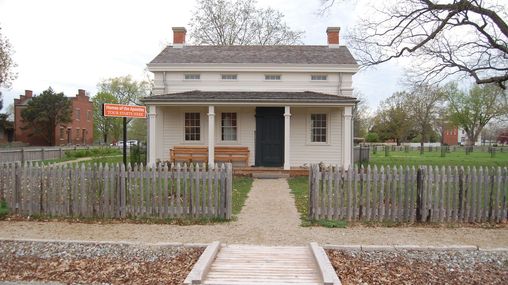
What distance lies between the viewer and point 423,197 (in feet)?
26.4

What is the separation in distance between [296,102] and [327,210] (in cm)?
902

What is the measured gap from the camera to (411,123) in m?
54.7

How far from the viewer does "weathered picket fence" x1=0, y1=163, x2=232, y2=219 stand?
8273mm

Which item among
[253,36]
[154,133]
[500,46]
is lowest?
[154,133]

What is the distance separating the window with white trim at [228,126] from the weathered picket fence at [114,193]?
10155mm

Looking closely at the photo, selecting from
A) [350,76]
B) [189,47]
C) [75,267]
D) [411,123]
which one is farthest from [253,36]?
[75,267]

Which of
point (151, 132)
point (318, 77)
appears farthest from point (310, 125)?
point (151, 132)

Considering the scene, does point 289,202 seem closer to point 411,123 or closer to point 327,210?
point 327,210

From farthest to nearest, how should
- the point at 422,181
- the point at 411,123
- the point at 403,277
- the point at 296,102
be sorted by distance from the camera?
the point at 411,123, the point at 296,102, the point at 422,181, the point at 403,277

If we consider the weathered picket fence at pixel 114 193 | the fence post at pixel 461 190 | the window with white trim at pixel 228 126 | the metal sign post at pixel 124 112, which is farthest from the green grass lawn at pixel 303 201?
the metal sign post at pixel 124 112

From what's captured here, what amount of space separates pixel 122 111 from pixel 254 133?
9.29 metres

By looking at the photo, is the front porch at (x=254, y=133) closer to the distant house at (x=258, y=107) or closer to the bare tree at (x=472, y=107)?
the distant house at (x=258, y=107)

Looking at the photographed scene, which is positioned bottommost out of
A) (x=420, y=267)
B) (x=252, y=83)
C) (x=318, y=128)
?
(x=420, y=267)

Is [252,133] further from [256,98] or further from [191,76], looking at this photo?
[191,76]
